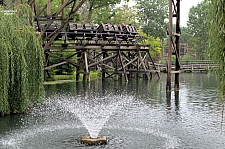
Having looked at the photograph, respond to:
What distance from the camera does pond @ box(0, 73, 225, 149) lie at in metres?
9.95

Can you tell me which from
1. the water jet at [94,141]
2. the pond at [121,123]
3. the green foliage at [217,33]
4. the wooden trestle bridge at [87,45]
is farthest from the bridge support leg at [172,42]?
the green foliage at [217,33]

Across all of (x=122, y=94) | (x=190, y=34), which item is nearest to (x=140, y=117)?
(x=122, y=94)

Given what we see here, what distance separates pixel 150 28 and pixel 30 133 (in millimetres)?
47508

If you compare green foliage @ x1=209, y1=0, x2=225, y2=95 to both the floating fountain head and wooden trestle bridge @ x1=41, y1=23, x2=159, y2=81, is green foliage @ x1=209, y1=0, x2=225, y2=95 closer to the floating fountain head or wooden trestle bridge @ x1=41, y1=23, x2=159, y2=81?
the floating fountain head

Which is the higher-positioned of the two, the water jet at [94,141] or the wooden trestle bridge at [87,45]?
the wooden trestle bridge at [87,45]

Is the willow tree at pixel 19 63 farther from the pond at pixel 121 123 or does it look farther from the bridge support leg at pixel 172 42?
the bridge support leg at pixel 172 42

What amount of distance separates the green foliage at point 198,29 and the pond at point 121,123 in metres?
40.0

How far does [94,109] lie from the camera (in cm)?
1489

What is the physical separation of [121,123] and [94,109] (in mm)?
2703

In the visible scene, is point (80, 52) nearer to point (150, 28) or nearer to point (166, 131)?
point (166, 131)

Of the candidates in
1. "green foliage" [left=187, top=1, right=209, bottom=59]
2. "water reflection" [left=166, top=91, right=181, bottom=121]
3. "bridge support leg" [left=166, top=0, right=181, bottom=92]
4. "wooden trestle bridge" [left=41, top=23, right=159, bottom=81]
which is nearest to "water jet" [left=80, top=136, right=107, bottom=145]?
"water reflection" [left=166, top=91, right=181, bottom=121]

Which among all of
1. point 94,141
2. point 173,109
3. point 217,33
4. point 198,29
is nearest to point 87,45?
point 173,109

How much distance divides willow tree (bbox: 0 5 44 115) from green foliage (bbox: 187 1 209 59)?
44.7 metres

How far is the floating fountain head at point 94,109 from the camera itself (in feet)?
33.6
